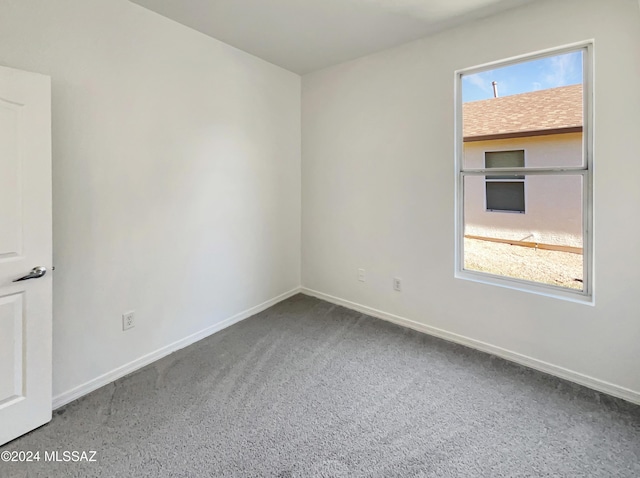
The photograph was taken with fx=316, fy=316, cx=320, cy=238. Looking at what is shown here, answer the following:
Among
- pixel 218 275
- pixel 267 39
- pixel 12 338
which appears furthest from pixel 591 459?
pixel 267 39

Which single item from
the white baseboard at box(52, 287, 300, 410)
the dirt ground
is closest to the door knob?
the white baseboard at box(52, 287, 300, 410)

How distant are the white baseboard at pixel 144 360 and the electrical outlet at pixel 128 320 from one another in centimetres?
27

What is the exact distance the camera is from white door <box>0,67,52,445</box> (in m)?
1.62

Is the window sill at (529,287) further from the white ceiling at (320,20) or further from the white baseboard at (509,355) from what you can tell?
the white ceiling at (320,20)

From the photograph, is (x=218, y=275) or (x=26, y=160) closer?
(x=26, y=160)

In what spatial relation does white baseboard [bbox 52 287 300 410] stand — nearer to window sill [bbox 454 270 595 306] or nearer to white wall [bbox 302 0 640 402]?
white wall [bbox 302 0 640 402]

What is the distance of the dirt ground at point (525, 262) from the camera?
7.70ft

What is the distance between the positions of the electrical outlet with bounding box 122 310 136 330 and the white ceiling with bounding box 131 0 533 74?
7.29 ft

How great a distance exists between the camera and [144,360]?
2434 millimetres

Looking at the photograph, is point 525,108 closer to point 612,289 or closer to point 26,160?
point 612,289

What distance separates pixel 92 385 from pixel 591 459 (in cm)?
296

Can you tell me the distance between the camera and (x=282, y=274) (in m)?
3.75

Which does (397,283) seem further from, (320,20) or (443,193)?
(320,20)

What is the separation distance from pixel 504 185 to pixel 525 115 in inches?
21.6
